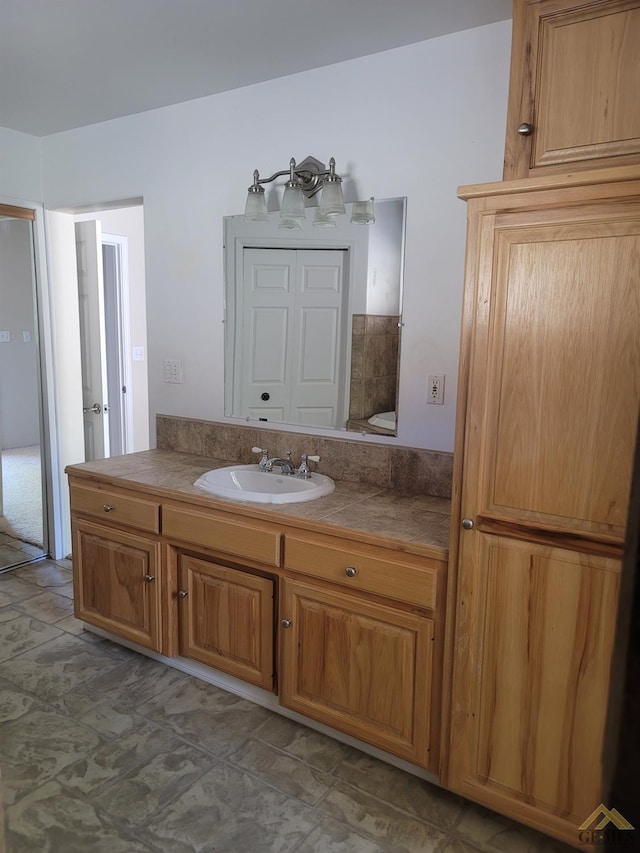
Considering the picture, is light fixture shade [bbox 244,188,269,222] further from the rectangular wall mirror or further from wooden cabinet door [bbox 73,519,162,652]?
wooden cabinet door [bbox 73,519,162,652]

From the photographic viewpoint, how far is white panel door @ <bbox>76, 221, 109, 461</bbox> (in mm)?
3615

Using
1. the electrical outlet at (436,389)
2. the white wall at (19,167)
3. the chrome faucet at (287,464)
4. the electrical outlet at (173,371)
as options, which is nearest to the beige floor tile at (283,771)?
the chrome faucet at (287,464)

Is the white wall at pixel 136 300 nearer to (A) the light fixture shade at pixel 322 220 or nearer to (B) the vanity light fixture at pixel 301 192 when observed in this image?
(B) the vanity light fixture at pixel 301 192

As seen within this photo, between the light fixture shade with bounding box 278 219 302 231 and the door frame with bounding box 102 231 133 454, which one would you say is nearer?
the light fixture shade with bounding box 278 219 302 231

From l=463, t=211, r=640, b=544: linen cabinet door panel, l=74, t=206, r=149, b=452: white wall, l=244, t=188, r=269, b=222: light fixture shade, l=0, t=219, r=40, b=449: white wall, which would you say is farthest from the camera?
l=74, t=206, r=149, b=452: white wall

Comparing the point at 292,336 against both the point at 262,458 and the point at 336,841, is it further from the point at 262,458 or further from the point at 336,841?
the point at 336,841

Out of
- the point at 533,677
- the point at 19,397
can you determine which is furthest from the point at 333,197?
the point at 19,397

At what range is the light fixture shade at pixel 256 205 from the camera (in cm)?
253

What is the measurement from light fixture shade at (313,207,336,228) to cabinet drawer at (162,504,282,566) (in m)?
1.20

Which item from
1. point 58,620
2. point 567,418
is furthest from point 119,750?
point 567,418

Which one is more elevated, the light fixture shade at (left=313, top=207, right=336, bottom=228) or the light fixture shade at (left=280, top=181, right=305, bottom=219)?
the light fixture shade at (left=280, top=181, right=305, bottom=219)

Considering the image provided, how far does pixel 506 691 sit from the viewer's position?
1.63 m

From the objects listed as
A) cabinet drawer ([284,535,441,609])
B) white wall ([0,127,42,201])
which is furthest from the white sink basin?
white wall ([0,127,42,201])

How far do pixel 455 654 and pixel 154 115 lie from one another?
2.68 m
